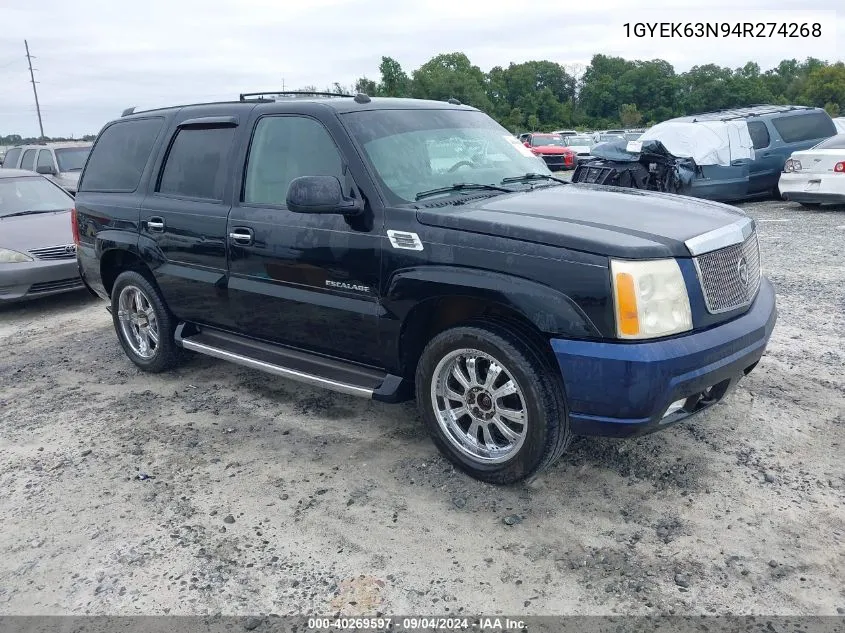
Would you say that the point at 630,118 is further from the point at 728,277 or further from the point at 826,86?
the point at 728,277

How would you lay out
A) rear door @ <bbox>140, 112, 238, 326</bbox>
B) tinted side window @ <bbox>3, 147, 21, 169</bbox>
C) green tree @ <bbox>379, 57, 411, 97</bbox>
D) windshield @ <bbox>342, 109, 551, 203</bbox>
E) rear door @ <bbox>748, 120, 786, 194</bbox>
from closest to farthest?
windshield @ <bbox>342, 109, 551, 203</bbox>
rear door @ <bbox>140, 112, 238, 326</bbox>
rear door @ <bbox>748, 120, 786, 194</bbox>
tinted side window @ <bbox>3, 147, 21, 169</bbox>
green tree @ <bbox>379, 57, 411, 97</bbox>

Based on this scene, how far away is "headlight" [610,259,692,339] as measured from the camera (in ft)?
10.1

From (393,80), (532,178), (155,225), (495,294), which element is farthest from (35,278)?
(393,80)

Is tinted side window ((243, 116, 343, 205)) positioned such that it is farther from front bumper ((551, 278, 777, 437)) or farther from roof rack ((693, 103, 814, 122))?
roof rack ((693, 103, 814, 122))

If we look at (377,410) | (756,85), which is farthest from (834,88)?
(377,410)

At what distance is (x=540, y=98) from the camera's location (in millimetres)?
92125

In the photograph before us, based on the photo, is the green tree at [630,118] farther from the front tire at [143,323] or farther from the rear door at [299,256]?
the rear door at [299,256]

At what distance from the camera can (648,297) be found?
10.2 feet

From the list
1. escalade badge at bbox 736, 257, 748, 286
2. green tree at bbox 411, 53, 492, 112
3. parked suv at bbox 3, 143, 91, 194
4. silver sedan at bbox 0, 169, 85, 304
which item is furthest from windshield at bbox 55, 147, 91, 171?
green tree at bbox 411, 53, 492, 112

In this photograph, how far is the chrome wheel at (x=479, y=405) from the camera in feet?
11.5

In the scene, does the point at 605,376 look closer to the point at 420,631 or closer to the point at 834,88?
the point at 420,631

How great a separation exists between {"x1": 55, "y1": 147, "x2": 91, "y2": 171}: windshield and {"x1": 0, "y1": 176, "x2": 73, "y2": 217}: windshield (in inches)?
193

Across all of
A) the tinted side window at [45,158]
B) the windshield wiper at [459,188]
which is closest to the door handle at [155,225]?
the windshield wiper at [459,188]

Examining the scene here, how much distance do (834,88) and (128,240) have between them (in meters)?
89.1
